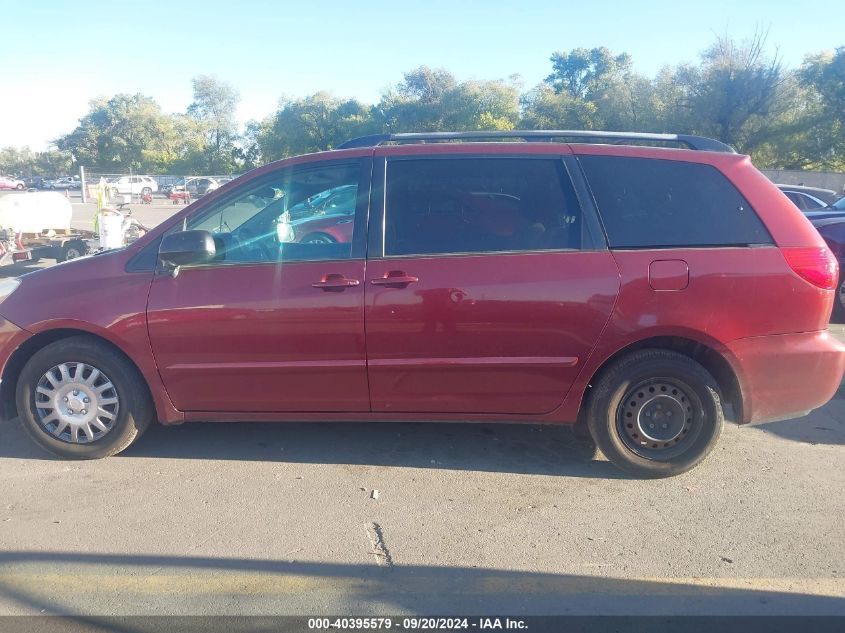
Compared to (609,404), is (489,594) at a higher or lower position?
lower

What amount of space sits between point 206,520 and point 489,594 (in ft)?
5.03

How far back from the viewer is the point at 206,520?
3.57 metres

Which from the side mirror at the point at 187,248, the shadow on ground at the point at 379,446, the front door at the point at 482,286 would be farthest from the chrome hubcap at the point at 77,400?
the front door at the point at 482,286

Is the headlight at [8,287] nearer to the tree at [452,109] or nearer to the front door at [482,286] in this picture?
the front door at [482,286]

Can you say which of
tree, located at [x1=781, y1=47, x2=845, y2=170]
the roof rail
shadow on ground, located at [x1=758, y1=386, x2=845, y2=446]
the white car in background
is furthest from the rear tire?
tree, located at [x1=781, y1=47, x2=845, y2=170]

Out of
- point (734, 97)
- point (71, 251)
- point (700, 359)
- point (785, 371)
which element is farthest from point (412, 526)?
point (734, 97)

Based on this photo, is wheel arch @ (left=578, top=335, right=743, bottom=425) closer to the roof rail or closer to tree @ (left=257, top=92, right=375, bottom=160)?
the roof rail

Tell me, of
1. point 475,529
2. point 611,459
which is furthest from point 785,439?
point 475,529

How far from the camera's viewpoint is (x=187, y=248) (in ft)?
13.0

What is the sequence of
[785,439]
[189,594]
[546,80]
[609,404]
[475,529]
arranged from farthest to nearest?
1. [546,80]
2. [785,439]
3. [609,404]
4. [475,529]
5. [189,594]

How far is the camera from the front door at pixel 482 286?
386cm

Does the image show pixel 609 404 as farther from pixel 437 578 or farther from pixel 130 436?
pixel 130 436

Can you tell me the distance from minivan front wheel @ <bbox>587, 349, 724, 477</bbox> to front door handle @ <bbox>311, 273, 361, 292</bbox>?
1551mm

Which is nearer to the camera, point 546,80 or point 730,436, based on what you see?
point 730,436
